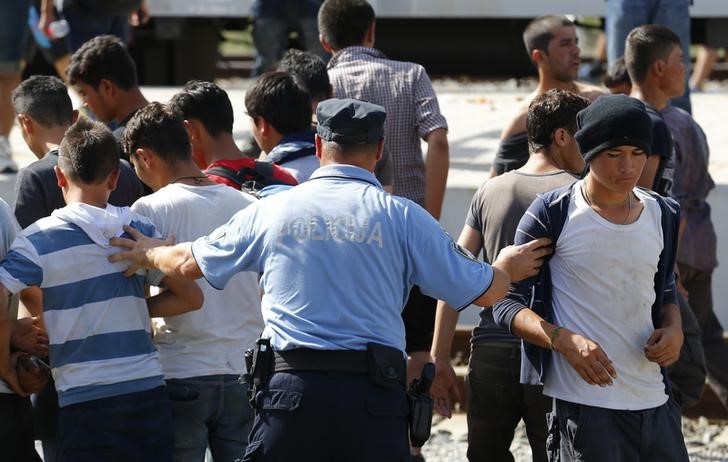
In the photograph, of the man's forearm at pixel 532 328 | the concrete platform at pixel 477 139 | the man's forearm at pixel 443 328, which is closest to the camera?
the man's forearm at pixel 532 328

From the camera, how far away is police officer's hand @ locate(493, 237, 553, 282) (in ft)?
12.8

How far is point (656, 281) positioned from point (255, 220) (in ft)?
3.98

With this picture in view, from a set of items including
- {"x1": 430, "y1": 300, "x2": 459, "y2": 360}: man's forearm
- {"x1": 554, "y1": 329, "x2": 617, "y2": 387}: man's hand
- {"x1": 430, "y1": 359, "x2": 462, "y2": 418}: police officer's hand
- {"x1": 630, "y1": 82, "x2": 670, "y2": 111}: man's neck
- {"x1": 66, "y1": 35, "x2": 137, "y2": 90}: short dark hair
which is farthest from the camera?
{"x1": 630, "y1": 82, "x2": 670, "y2": 111}: man's neck

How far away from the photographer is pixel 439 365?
4.68m

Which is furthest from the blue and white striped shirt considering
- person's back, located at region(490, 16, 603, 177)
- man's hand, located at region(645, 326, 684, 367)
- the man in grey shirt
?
person's back, located at region(490, 16, 603, 177)

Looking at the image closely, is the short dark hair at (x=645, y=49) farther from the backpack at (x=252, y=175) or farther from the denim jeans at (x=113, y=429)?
the denim jeans at (x=113, y=429)

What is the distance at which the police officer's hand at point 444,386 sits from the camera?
4.70 metres

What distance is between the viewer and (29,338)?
4223 mm

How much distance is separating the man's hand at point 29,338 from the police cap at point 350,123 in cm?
114

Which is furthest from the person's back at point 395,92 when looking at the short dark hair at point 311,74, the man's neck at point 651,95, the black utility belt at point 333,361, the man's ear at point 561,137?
→ the black utility belt at point 333,361

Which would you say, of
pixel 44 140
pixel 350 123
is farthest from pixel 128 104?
pixel 350 123

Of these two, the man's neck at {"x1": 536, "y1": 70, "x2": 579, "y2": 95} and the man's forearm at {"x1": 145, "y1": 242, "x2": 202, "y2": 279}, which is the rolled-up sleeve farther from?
the man's neck at {"x1": 536, "y1": 70, "x2": 579, "y2": 95}

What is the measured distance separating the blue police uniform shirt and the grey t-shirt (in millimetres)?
790

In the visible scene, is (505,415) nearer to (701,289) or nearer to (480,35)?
(701,289)
